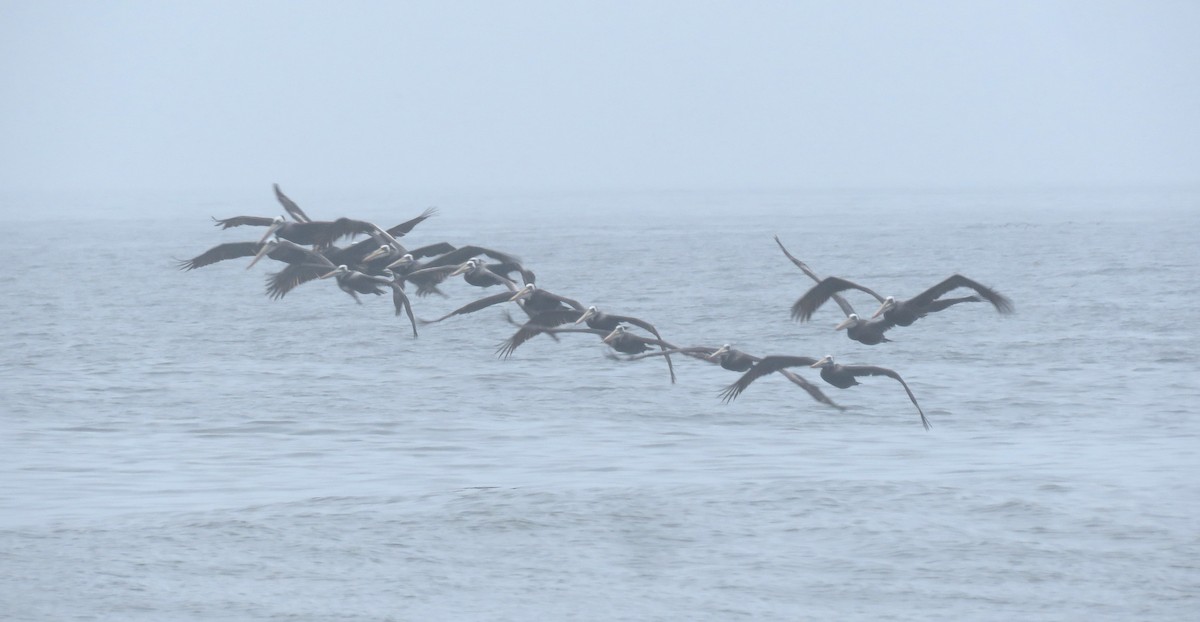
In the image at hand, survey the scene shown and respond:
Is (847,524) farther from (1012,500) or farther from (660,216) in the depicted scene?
(660,216)

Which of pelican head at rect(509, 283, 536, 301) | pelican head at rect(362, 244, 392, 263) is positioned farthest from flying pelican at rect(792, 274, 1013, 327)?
pelican head at rect(362, 244, 392, 263)

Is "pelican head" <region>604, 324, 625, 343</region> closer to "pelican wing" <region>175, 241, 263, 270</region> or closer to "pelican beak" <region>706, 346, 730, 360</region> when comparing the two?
"pelican beak" <region>706, 346, 730, 360</region>

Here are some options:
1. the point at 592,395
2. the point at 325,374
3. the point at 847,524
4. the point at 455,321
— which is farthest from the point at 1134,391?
the point at 455,321

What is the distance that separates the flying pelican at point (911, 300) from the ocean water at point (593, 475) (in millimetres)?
5466

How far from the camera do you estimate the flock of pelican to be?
1278 cm

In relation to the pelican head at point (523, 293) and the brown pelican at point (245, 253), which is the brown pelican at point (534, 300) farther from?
the brown pelican at point (245, 253)

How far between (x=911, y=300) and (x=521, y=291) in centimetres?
322

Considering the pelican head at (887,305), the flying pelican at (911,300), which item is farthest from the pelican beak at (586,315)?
the pelican head at (887,305)

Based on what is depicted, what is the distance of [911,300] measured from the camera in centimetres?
1315

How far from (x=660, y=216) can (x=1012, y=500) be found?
151m

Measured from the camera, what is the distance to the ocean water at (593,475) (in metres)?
19.3

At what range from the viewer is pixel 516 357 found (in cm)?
4284

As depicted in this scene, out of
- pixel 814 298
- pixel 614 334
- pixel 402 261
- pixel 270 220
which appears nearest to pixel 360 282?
pixel 402 261

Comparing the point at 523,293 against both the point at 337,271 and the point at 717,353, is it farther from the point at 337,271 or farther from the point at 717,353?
the point at 337,271
